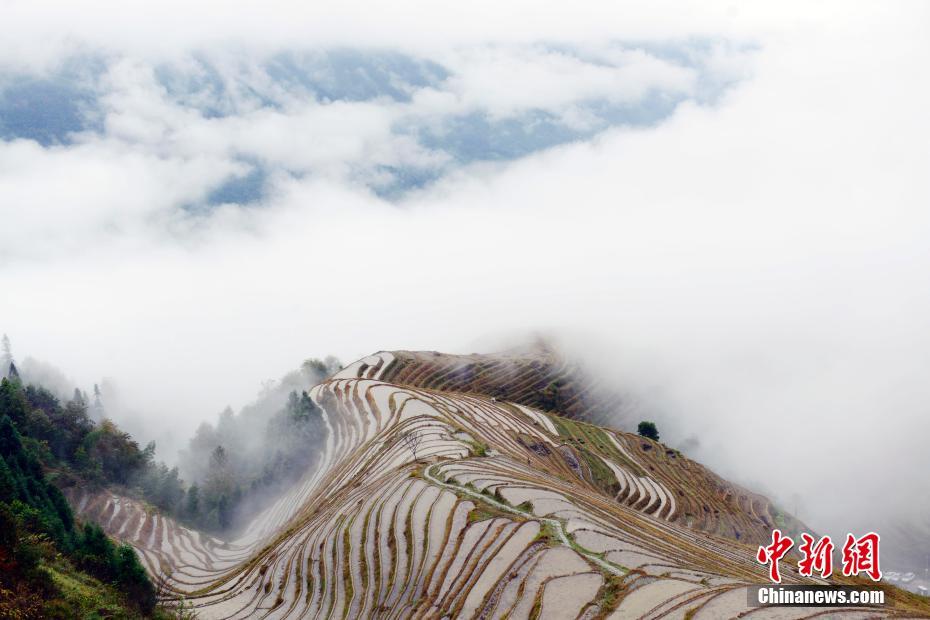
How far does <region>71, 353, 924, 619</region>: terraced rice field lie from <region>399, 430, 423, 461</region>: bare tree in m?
0.50

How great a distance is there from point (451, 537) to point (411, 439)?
31457mm

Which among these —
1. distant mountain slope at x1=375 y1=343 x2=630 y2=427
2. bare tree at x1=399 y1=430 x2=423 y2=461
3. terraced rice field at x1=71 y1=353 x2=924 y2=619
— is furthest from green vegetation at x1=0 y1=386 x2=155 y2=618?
distant mountain slope at x1=375 y1=343 x2=630 y2=427

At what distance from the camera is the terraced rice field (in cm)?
3938

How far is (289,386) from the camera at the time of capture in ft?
493

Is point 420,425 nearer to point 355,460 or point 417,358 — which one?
point 355,460

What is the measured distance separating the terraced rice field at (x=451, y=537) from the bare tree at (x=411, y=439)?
0.50m

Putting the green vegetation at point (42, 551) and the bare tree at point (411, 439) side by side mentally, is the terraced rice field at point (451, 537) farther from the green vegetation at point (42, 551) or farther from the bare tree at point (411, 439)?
the green vegetation at point (42, 551)

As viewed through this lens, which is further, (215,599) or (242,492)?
(242,492)

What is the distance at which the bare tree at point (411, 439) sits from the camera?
252 ft

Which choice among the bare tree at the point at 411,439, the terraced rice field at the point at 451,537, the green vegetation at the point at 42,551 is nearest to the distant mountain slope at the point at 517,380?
the terraced rice field at the point at 451,537

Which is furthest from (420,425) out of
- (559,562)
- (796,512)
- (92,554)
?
(796,512)

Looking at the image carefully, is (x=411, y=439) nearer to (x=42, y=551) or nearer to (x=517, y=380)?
(x=42, y=551)

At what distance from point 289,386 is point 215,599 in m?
91.5

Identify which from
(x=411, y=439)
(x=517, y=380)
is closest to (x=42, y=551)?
(x=411, y=439)
